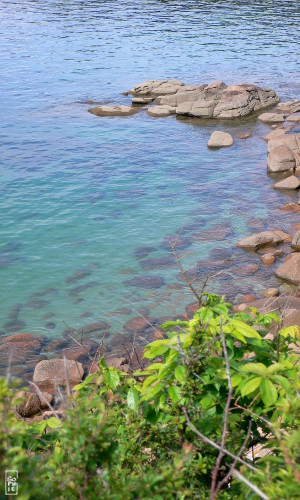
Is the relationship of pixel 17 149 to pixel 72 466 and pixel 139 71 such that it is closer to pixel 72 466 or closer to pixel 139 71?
pixel 139 71

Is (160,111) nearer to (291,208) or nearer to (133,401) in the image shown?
(291,208)

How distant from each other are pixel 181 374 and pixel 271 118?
851 inches

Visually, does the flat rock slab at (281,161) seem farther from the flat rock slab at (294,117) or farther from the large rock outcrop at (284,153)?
the flat rock slab at (294,117)

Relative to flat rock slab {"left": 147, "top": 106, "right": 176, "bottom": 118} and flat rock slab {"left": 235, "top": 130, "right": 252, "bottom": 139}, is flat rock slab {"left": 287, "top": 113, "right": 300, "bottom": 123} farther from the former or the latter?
flat rock slab {"left": 147, "top": 106, "right": 176, "bottom": 118}

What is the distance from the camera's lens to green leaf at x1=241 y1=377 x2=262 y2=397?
3613 millimetres

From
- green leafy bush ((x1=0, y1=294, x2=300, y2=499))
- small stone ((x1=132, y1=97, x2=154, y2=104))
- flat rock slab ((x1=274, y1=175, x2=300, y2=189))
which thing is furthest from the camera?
small stone ((x1=132, y1=97, x2=154, y2=104))

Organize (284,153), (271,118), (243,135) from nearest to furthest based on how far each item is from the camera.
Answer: (284,153) < (243,135) < (271,118)

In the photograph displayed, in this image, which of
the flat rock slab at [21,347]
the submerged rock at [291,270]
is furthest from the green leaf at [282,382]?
the submerged rock at [291,270]

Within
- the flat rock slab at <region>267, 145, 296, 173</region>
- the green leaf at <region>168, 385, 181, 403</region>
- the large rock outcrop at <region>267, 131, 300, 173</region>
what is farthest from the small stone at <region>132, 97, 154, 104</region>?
the green leaf at <region>168, 385, 181, 403</region>

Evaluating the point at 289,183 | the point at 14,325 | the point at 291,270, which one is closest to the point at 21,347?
the point at 14,325

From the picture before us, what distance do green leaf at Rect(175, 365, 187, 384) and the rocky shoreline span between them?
2.41ft

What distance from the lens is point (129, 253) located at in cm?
1442

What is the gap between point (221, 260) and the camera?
44.9 feet

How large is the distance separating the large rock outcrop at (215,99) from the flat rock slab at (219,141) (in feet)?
10.8
